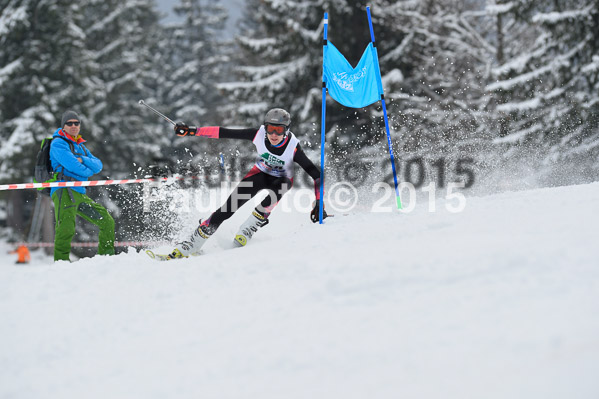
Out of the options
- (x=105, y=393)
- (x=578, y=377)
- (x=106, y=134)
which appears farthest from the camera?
(x=106, y=134)

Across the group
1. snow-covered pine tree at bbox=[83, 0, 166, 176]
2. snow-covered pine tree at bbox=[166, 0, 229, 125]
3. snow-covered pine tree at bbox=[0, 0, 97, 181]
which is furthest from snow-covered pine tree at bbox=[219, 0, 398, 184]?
snow-covered pine tree at bbox=[166, 0, 229, 125]

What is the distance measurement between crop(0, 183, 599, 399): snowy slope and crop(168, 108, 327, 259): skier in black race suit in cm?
127

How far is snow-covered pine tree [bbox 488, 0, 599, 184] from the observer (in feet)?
40.7

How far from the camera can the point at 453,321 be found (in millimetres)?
2945

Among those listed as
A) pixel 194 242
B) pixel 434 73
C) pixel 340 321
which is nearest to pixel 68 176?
pixel 194 242

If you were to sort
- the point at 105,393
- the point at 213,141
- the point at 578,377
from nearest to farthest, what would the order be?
the point at 578,377 → the point at 105,393 → the point at 213,141

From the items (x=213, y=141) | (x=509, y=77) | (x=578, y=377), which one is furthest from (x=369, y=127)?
(x=578, y=377)

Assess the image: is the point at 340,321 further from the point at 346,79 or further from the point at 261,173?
the point at 346,79

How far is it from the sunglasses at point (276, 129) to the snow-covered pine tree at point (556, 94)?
28.4 ft

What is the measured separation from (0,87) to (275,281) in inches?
665

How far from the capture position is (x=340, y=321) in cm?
319

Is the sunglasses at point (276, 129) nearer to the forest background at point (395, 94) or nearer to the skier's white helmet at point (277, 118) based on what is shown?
the skier's white helmet at point (277, 118)

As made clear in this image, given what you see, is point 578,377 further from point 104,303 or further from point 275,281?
point 104,303

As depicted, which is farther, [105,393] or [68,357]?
[68,357]
